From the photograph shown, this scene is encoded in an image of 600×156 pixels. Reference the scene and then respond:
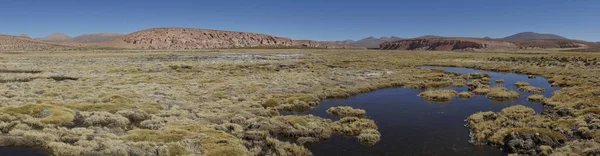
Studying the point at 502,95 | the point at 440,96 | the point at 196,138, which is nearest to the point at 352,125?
the point at 196,138

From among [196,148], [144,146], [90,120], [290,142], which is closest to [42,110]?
[90,120]

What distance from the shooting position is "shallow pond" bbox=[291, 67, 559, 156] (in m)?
16.4

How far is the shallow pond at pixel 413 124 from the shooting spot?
16.4 metres

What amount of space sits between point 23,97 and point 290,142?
21.3 meters

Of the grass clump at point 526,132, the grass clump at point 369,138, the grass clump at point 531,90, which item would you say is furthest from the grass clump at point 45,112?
the grass clump at point 531,90

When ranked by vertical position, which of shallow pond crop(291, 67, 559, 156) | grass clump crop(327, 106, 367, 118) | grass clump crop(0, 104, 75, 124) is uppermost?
grass clump crop(0, 104, 75, 124)

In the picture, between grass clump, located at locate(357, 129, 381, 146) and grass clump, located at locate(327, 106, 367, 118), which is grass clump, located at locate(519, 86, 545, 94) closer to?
grass clump, located at locate(327, 106, 367, 118)

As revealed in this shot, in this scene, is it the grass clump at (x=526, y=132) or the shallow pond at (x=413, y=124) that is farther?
the grass clump at (x=526, y=132)

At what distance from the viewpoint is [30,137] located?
1652 cm

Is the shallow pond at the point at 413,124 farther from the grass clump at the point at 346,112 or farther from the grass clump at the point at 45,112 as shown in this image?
the grass clump at the point at 45,112

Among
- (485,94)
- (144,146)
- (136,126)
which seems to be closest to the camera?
(144,146)

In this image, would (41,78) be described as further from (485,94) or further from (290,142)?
(485,94)

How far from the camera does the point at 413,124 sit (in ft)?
70.3

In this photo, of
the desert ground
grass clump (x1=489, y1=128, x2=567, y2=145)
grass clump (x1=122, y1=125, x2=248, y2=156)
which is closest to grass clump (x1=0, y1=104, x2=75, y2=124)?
the desert ground
